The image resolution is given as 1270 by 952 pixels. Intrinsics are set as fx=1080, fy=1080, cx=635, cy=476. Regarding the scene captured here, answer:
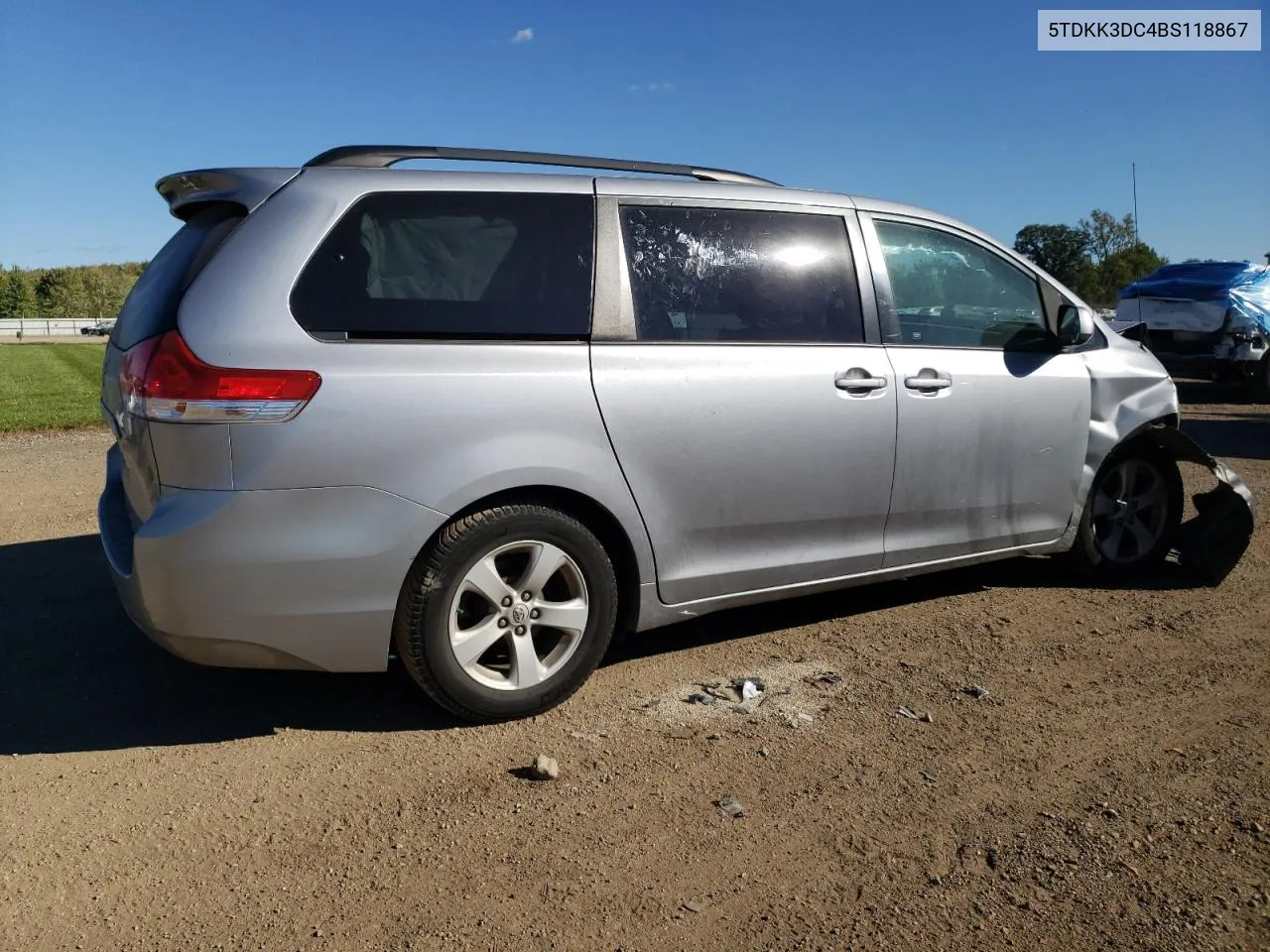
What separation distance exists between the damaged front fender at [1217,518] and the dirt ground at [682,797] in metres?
0.51

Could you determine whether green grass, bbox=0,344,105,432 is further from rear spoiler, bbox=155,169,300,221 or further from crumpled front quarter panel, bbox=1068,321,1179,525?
crumpled front quarter panel, bbox=1068,321,1179,525

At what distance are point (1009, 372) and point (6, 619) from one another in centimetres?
461

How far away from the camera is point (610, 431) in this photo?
3752mm

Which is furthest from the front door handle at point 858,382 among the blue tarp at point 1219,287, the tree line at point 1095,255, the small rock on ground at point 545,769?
the tree line at point 1095,255

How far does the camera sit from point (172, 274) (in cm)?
359

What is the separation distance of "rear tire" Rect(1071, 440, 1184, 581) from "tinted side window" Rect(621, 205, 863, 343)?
70.6 inches

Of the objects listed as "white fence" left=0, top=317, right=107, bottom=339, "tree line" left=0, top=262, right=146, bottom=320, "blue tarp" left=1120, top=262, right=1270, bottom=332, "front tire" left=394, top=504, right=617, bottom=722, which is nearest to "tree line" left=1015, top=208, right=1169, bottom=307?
"blue tarp" left=1120, top=262, right=1270, bottom=332

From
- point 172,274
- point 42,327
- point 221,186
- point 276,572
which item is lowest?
point 276,572

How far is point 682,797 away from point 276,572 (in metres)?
1.40

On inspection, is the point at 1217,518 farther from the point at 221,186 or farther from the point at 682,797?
the point at 221,186

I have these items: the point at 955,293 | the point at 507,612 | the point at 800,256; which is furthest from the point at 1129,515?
the point at 507,612

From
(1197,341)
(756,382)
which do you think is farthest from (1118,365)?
(1197,341)

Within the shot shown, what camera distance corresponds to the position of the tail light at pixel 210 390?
320 centimetres

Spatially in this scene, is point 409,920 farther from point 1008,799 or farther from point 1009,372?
point 1009,372
